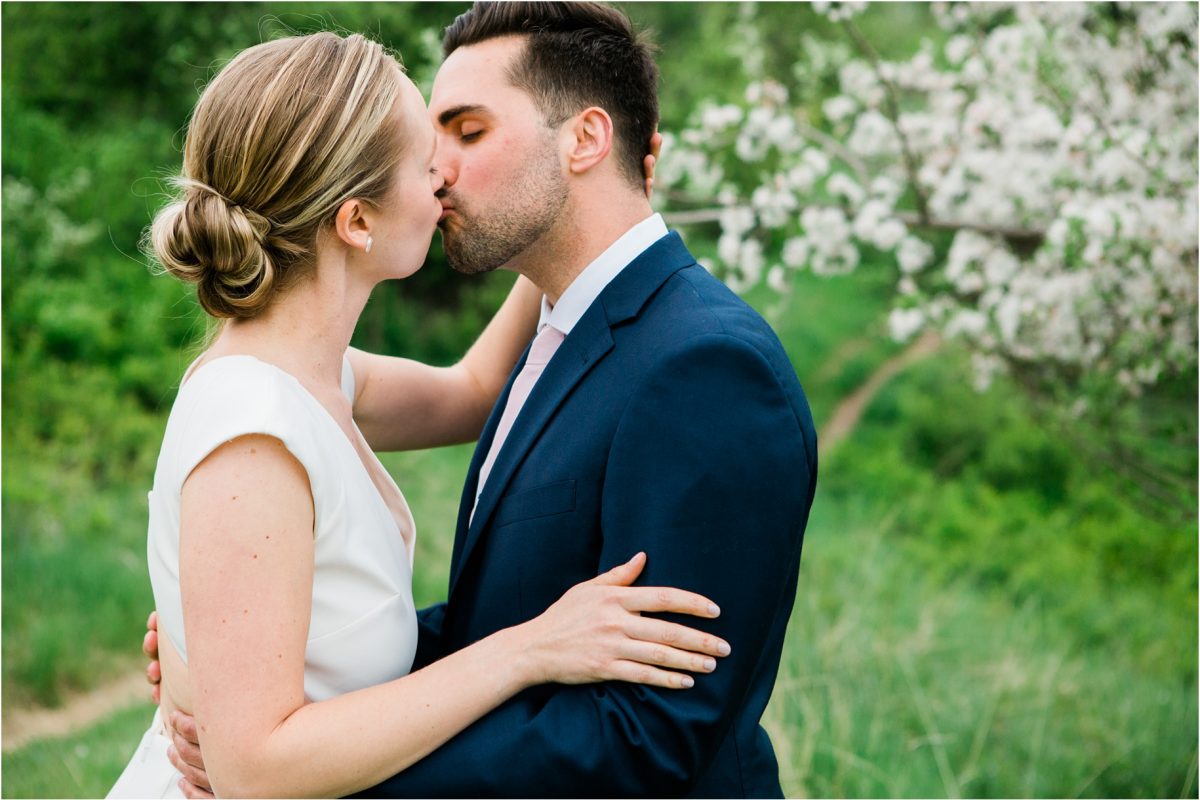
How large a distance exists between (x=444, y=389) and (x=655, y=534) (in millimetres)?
1244

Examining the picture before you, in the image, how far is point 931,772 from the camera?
479 centimetres

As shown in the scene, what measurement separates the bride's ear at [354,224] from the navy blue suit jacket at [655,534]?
495 mm

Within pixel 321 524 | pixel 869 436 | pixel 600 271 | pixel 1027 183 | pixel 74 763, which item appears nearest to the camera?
pixel 321 524

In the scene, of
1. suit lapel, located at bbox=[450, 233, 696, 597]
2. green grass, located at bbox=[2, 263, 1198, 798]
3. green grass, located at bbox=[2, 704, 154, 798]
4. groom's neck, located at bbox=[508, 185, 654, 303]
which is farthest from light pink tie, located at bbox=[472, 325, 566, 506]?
green grass, located at bbox=[2, 704, 154, 798]

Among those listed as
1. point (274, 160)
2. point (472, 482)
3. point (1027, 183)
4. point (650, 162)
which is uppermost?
point (274, 160)

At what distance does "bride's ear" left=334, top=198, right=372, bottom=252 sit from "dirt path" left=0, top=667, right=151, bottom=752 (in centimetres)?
429

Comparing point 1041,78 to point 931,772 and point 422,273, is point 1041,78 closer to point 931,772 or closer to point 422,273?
point 931,772

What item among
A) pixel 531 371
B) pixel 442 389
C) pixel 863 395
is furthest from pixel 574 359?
pixel 863 395

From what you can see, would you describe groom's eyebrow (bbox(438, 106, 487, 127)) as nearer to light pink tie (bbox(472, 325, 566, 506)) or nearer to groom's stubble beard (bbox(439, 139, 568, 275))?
groom's stubble beard (bbox(439, 139, 568, 275))

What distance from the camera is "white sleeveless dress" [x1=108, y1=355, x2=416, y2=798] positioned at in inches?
75.8

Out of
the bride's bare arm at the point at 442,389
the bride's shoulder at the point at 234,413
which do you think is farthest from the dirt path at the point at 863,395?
the bride's shoulder at the point at 234,413

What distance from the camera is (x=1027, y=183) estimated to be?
555 cm

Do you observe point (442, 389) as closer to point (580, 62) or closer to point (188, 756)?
point (580, 62)

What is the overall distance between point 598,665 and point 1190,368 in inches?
184
